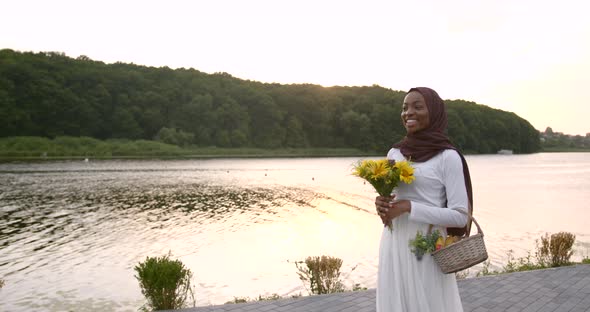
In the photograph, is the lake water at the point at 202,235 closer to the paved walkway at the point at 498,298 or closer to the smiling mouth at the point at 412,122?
the paved walkway at the point at 498,298

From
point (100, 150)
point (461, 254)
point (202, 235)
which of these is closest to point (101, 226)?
point (202, 235)

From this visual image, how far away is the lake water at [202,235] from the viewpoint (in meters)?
9.46

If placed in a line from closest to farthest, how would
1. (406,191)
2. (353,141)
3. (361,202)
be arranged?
(406,191) → (361,202) → (353,141)

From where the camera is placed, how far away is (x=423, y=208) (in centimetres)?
267

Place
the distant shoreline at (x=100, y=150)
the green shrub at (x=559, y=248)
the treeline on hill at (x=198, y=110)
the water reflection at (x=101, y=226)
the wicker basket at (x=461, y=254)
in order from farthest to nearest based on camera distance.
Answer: the treeline on hill at (x=198, y=110) → the distant shoreline at (x=100, y=150) → the water reflection at (x=101, y=226) → the green shrub at (x=559, y=248) → the wicker basket at (x=461, y=254)

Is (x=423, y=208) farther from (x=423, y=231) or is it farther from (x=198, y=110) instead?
(x=198, y=110)

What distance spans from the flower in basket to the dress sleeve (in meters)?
0.17

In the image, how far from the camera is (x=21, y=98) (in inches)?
3147

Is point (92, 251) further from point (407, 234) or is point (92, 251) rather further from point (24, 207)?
point (407, 234)

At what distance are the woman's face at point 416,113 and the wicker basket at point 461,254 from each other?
2.12 feet

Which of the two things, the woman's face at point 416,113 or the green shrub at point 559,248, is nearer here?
the woman's face at point 416,113

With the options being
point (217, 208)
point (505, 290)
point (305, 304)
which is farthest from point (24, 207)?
point (505, 290)

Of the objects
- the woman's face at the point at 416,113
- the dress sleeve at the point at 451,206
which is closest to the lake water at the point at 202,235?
the woman's face at the point at 416,113

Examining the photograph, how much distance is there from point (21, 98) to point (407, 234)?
91.6 meters
